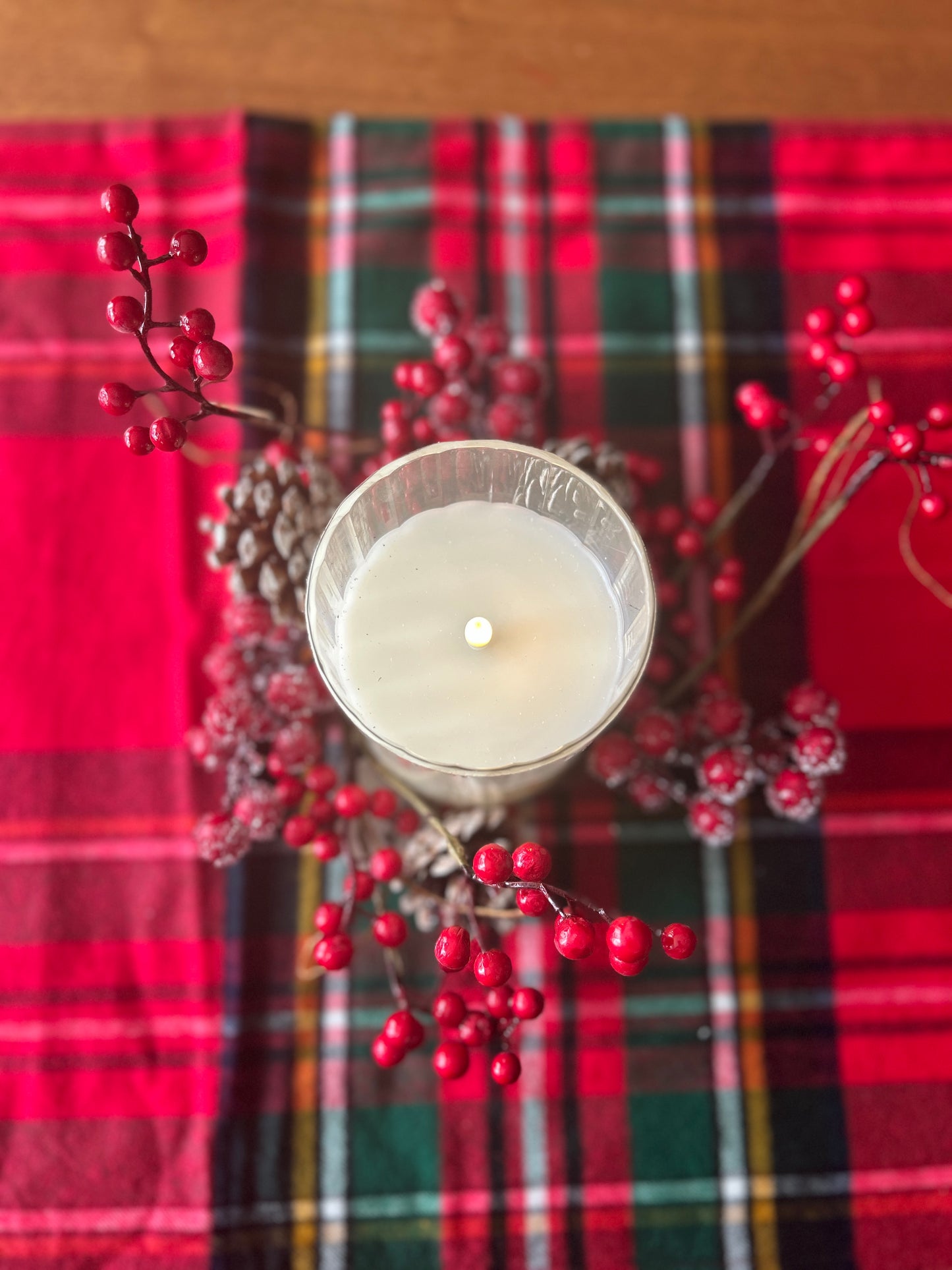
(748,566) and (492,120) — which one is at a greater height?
(492,120)

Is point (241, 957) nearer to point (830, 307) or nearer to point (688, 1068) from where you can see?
point (688, 1068)

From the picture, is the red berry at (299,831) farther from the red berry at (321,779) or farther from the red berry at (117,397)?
the red berry at (117,397)

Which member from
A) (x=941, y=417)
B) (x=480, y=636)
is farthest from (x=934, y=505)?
(x=480, y=636)

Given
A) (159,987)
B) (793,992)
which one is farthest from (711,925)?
(159,987)

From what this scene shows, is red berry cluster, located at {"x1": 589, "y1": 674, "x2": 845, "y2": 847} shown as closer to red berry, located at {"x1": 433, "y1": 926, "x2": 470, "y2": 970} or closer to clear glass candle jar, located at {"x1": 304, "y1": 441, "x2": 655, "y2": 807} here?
clear glass candle jar, located at {"x1": 304, "y1": 441, "x2": 655, "y2": 807}

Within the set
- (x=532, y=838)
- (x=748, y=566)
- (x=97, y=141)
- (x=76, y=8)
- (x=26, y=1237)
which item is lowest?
(x=26, y=1237)
